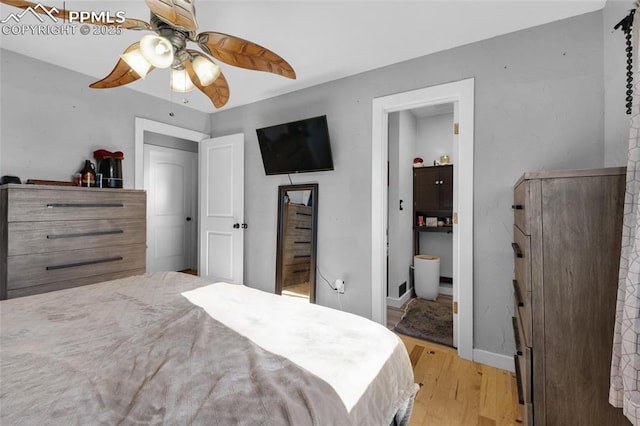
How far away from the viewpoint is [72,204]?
2.29m

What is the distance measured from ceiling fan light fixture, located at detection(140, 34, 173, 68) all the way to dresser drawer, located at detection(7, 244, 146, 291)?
1781mm

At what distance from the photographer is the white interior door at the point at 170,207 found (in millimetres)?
4441

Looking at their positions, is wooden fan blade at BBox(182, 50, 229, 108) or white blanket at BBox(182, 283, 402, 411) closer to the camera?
white blanket at BBox(182, 283, 402, 411)

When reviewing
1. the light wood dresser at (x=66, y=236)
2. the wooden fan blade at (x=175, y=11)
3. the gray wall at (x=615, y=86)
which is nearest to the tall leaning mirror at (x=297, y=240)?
the light wood dresser at (x=66, y=236)

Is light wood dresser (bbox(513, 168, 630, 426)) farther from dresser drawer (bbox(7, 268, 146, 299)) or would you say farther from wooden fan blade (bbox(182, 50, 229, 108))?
dresser drawer (bbox(7, 268, 146, 299))

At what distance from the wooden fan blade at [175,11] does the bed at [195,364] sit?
4.17 feet

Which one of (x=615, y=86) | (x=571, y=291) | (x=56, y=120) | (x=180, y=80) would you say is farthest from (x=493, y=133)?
(x=56, y=120)

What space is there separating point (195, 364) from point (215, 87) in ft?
5.83

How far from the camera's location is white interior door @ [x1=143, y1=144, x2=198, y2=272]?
4441 millimetres

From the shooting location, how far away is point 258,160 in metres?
3.46

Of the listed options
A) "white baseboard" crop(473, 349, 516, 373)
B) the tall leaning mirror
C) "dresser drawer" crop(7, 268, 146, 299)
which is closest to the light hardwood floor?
"white baseboard" crop(473, 349, 516, 373)

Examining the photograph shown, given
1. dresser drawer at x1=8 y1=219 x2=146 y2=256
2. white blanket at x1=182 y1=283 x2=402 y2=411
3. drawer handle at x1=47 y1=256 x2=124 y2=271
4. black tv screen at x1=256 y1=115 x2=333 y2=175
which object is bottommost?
white blanket at x1=182 y1=283 x2=402 y2=411

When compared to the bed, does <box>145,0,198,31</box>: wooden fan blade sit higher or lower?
higher

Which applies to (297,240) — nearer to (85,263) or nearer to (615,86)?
(85,263)
